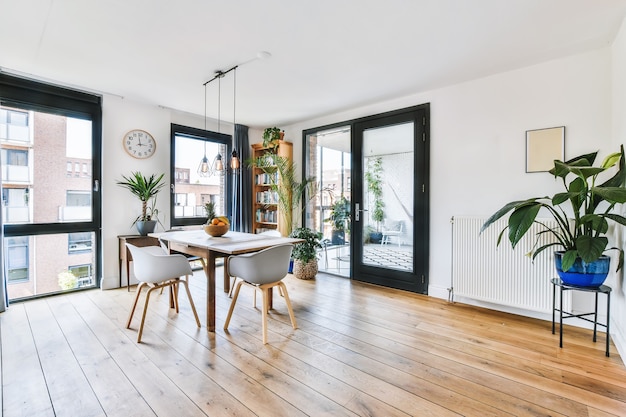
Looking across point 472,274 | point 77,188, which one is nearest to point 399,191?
point 472,274

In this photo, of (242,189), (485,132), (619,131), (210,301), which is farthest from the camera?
(242,189)

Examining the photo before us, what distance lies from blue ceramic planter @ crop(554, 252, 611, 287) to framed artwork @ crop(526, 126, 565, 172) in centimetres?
101

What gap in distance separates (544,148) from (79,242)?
5487mm

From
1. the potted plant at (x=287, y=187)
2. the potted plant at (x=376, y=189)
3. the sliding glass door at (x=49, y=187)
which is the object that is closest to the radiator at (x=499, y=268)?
the potted plant at (x=376, y=189)

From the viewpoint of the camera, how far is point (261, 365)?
6.99 ft

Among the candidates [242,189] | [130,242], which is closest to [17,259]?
[130,242]

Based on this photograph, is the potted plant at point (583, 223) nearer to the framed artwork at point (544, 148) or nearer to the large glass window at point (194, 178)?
the framed artwork at point (544, 148)

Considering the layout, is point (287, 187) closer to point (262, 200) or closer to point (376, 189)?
point (262, 200)

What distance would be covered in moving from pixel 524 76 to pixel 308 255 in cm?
333

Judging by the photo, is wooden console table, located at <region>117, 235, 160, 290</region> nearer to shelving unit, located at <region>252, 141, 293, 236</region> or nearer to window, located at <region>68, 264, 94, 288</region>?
window, located at <region>68, 264, 94, 288</region>

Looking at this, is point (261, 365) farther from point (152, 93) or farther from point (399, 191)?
point (152, 93)

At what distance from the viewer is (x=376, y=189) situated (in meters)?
4.26

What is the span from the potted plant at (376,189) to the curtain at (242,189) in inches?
89.2

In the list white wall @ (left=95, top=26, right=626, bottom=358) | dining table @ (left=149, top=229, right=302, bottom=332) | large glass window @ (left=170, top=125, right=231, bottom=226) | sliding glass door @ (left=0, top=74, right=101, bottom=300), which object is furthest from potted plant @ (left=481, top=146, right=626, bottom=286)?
sliding glass door @ (left=0, top=74, right=101, bottom=300)
